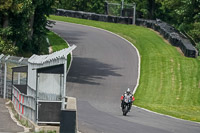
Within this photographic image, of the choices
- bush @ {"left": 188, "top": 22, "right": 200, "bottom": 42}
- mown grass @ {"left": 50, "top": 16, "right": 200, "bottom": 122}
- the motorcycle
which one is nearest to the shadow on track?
mown grass @ {"left": 50, "top": 16, "right": 200, "bottom": 122}

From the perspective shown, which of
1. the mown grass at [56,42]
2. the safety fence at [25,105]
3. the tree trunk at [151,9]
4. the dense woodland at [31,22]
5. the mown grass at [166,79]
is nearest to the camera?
the safety fence at [25,105]

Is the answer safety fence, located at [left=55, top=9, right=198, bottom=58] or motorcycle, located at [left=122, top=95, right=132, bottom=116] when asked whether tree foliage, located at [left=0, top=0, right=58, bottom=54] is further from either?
motorcycle, located at [left=122, top=95, right=132, bottom=116]

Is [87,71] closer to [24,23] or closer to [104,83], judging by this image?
[104,83]

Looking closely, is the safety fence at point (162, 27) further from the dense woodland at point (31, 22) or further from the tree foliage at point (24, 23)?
the tree foliage at point (24, 23)

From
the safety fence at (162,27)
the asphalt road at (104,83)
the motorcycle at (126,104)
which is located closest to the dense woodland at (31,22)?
the safety fence at (162,27)

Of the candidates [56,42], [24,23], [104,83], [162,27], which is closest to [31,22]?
[24,23]

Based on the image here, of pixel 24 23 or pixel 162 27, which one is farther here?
pixel 162 27

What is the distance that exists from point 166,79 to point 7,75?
1845 cm

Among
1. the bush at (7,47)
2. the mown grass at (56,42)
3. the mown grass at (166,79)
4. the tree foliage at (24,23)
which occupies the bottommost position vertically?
the mown grass at (166,79)

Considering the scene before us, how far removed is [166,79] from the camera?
42.5 m

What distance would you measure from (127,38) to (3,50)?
21.0m

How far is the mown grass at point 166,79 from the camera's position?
34.3m

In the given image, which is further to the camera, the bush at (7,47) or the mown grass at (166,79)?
the bush at (7,47)

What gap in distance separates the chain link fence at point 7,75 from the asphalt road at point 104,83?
3.29 m
